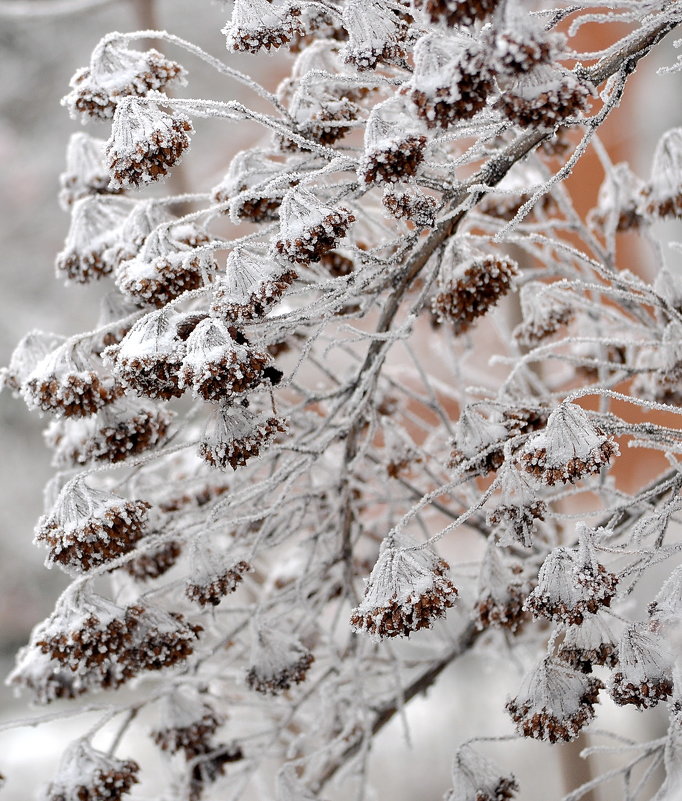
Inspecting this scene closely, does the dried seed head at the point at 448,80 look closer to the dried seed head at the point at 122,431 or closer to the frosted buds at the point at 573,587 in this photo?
the frosted buds at the point at 573,587

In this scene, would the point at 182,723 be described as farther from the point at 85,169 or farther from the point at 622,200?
the point at 622,200

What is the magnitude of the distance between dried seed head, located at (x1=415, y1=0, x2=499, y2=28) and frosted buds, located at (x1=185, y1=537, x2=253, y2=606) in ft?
3.43

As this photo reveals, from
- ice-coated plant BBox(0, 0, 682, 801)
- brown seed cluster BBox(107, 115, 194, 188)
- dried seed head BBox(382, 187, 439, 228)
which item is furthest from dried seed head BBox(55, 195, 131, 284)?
dried seed head BBox(382, 187, 439, 228)

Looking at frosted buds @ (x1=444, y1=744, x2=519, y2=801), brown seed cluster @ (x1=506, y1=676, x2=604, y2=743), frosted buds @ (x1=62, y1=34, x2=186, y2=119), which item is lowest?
frosted buds @ (x1=444, y1=744, x2=519, y2=801)

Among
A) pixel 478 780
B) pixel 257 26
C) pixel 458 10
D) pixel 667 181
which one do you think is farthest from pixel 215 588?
pixel 667 181

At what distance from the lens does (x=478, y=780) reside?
1703 mm

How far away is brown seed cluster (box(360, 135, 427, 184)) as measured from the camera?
3.79ft

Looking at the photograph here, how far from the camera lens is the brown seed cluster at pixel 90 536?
1457mm

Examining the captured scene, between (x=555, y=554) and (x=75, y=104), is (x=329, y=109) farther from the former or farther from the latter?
(x=555, y=554)

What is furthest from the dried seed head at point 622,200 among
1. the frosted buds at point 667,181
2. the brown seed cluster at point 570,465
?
the brown seed cluster at point 570,465

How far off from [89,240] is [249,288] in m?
0.60

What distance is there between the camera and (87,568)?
150 cm

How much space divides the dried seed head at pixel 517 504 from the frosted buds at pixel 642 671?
8.5 inches

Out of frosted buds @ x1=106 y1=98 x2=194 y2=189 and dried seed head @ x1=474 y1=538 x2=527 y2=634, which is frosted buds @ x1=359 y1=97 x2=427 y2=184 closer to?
frosted buds @ x1=106 y1=98 x2=194 y2=189
